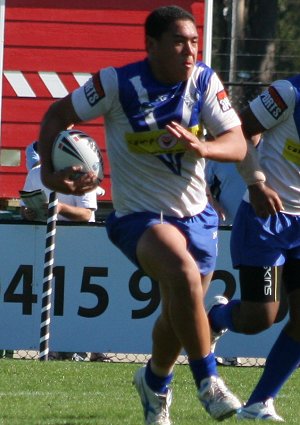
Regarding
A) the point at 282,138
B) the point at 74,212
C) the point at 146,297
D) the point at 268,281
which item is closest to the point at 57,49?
the point at 74,212

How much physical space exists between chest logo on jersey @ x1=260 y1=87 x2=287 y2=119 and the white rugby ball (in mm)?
971

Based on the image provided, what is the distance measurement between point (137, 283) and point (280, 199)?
3.81 m

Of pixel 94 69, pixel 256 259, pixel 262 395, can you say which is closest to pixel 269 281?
pixel 256 259

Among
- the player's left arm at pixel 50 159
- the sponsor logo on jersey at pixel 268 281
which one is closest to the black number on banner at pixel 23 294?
the sponsor logo on jersey at pixel 268 281

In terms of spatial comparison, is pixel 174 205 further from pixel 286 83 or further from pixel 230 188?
pixel 230 188

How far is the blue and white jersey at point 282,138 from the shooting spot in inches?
276

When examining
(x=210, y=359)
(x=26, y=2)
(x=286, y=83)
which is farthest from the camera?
(x=26, y=2)

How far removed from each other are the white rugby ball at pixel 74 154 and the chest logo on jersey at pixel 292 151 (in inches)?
41.6

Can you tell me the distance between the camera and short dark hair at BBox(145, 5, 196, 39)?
260 inches

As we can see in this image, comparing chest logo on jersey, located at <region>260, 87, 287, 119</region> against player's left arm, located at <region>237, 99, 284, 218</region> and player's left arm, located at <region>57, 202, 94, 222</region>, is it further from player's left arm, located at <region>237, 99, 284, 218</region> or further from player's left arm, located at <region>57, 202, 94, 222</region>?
player's left arm, located at <region>57, 202, 94, 222</region>

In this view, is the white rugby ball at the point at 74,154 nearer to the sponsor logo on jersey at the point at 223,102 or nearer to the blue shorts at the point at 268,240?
the sponsor logo on jersey at the point at 223,102

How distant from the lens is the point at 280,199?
712cm

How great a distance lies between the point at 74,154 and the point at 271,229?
47.3 inches

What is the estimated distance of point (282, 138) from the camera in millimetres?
7113
